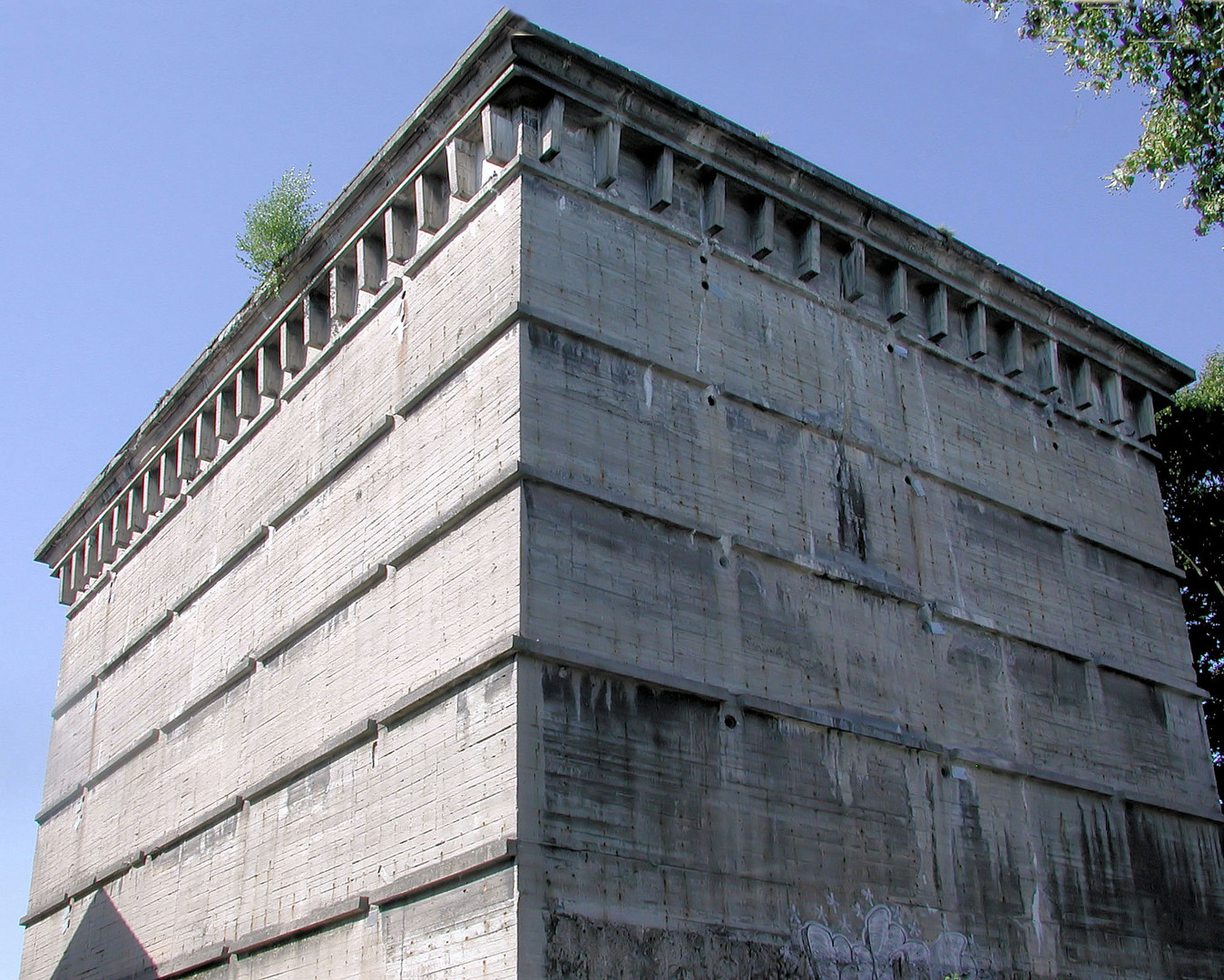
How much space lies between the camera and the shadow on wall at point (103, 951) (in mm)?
17422

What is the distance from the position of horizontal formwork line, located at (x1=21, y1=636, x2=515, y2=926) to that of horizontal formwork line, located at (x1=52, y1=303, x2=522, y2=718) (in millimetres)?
3053

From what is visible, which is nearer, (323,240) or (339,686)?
(339,686)

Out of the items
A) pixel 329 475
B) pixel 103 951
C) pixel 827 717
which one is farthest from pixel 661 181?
pixel 103 951

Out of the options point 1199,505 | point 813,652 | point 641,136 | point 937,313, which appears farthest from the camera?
point 1199,505

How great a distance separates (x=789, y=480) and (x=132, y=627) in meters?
10.6

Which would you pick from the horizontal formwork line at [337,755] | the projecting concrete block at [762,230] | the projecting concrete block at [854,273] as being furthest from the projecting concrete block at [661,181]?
the horizontal formwork line at [337,755]

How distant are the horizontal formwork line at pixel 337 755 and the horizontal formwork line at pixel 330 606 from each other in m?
0.39

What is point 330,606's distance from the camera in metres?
15.3

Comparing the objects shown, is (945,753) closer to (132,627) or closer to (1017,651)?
(1017,651)

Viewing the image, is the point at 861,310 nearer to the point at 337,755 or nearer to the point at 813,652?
the point at 813,652

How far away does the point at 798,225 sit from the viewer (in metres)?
16.7

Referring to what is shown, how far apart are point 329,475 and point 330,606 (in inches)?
66.1

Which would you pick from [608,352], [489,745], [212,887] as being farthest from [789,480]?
[212,887]

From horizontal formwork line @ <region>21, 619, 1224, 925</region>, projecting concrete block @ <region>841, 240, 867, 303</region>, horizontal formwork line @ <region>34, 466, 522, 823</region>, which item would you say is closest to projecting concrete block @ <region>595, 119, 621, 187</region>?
projecting concrete block @ <region>841, 240, 867, 303</region>
